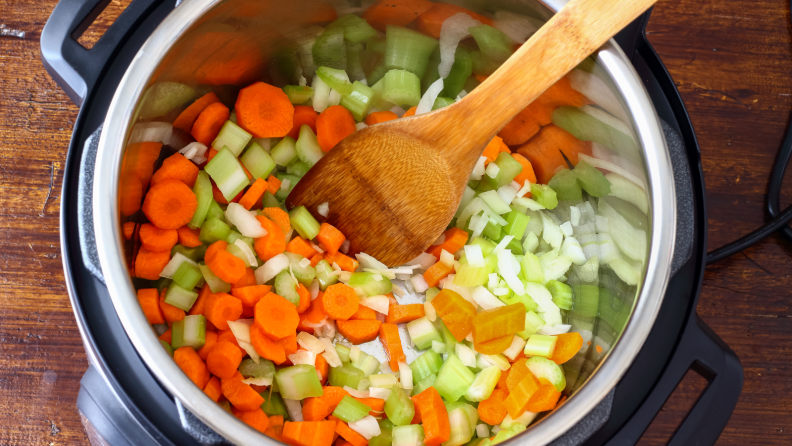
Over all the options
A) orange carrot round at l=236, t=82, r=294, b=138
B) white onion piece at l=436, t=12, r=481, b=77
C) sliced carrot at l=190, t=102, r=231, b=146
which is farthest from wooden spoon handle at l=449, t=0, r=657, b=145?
sliced carrot at l=190, t=102, r=231, b=146

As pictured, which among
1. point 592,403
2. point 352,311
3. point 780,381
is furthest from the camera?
point 780,381

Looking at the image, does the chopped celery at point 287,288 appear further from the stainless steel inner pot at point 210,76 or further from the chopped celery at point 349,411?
the stainless steel inner pot at point 210,76

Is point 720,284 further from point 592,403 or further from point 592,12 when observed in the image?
point 592,12

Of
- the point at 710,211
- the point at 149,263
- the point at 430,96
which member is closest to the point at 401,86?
the point at 430,96

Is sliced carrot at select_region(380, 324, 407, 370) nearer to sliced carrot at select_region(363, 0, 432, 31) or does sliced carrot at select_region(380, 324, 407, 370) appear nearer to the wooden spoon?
the wooden spoon

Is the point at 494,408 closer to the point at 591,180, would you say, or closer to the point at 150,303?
the point at 591,180

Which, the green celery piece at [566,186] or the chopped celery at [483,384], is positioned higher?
the green celery piece at [566,186]

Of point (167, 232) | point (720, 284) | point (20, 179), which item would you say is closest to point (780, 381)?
point (720, 284)

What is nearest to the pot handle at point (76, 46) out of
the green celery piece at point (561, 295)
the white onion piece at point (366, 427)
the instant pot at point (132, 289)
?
the instant pot at point (132, 289)
